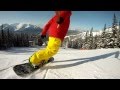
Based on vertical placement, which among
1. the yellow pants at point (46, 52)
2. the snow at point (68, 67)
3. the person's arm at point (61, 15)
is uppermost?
the person's arm at point (61, 15)

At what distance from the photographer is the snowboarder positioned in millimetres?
3275

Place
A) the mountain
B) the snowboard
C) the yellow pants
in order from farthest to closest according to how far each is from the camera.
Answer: the mountain, the yellow pants, the snowboard

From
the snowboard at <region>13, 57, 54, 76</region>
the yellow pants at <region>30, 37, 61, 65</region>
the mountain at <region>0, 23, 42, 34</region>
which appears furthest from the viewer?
the mountain at <region>0, 23, 42, 34</region>

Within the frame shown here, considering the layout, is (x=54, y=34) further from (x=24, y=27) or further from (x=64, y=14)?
(x=24, y=27)

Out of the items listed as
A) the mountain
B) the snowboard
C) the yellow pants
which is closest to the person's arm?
the yellow pants

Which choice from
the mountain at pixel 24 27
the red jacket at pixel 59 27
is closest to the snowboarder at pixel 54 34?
the red jacket at pixel 59 27

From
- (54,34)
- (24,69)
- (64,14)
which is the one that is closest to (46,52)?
(54,34)

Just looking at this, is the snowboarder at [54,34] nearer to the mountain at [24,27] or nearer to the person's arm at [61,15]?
the person's arm at [61,15]

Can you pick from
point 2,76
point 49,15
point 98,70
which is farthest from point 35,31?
point 98,70

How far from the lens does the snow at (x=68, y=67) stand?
123 inches

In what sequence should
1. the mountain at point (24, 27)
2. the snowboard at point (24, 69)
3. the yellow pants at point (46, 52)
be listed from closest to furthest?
the snowboard at point (24, 69)
the yellow pants at point (46, 52)
the mountain at point (24, 27)

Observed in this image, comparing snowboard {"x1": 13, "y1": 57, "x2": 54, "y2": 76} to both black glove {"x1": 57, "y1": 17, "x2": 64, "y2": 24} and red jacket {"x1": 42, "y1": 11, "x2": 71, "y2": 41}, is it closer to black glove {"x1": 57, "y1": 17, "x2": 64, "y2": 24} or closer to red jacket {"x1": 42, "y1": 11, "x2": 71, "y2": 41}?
red jacket {"x1": 42, "y1": 11, "x2": 71, "y2": 41}

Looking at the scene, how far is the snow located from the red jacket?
0.41 m
